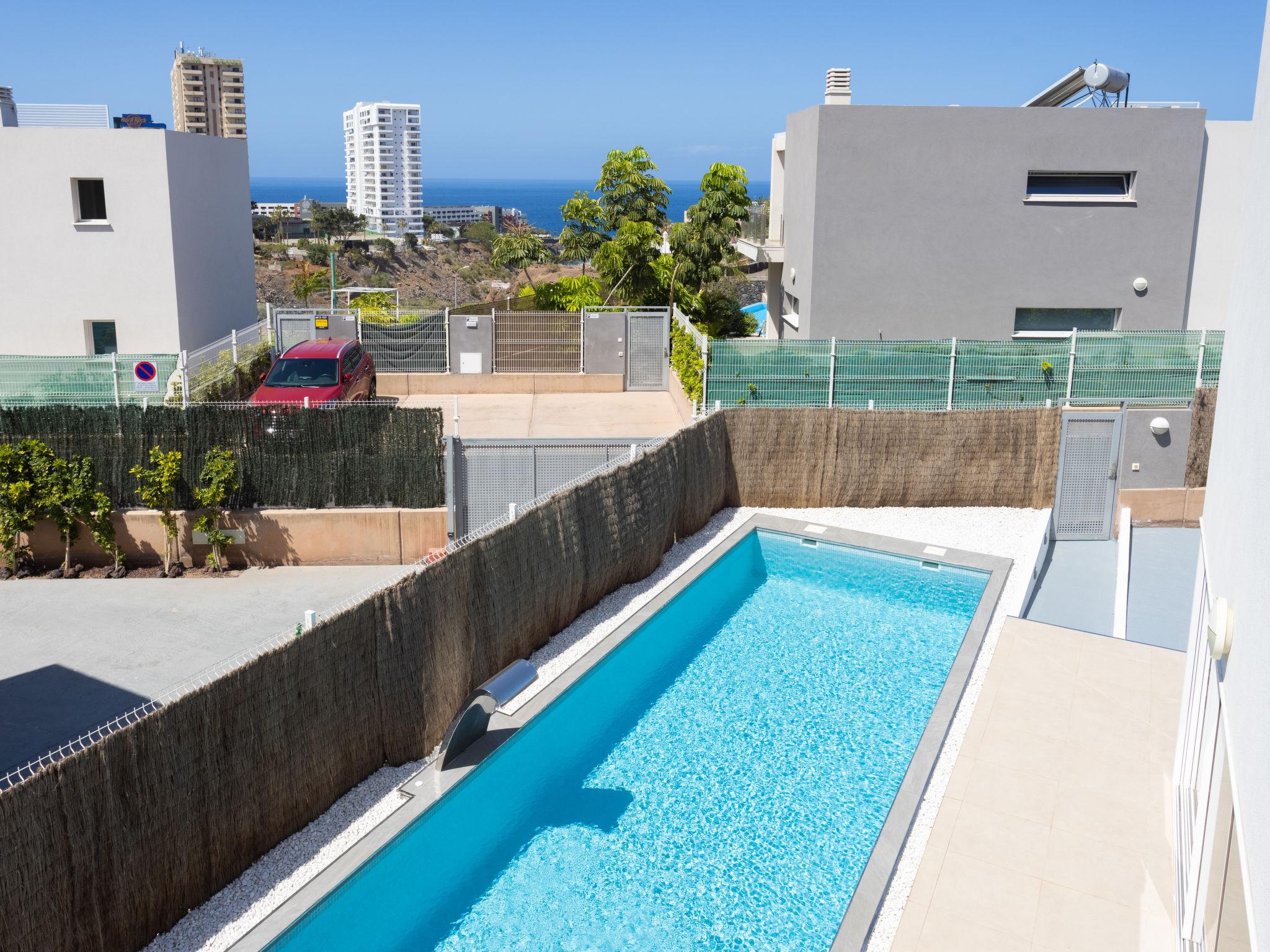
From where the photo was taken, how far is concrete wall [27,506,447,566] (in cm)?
1359

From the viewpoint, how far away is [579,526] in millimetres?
11500

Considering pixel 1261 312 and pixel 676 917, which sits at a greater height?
pixel 1261 312

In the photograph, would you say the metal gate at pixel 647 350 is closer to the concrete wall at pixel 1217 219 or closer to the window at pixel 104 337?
the window at pixel 104 337

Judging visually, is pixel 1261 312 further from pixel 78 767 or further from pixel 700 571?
pixel 700 571

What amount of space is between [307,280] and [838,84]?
33238mm

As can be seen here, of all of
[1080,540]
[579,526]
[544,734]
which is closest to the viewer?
[544,734]

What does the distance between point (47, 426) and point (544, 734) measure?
28.8 ft

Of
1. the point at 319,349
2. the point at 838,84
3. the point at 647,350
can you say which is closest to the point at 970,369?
the point at 838,84

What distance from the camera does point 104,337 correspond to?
21250 mm

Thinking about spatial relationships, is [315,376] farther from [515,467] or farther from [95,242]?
[515,467]

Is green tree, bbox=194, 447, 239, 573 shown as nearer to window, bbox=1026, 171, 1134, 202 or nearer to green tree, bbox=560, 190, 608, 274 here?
window, bbox=1026, 171, 1134, 202

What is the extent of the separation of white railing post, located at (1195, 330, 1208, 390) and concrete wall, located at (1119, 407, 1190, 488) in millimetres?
2056

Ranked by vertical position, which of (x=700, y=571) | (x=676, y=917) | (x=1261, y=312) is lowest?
(x=676, y=917)

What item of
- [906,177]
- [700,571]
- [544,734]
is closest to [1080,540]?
[700,571]
